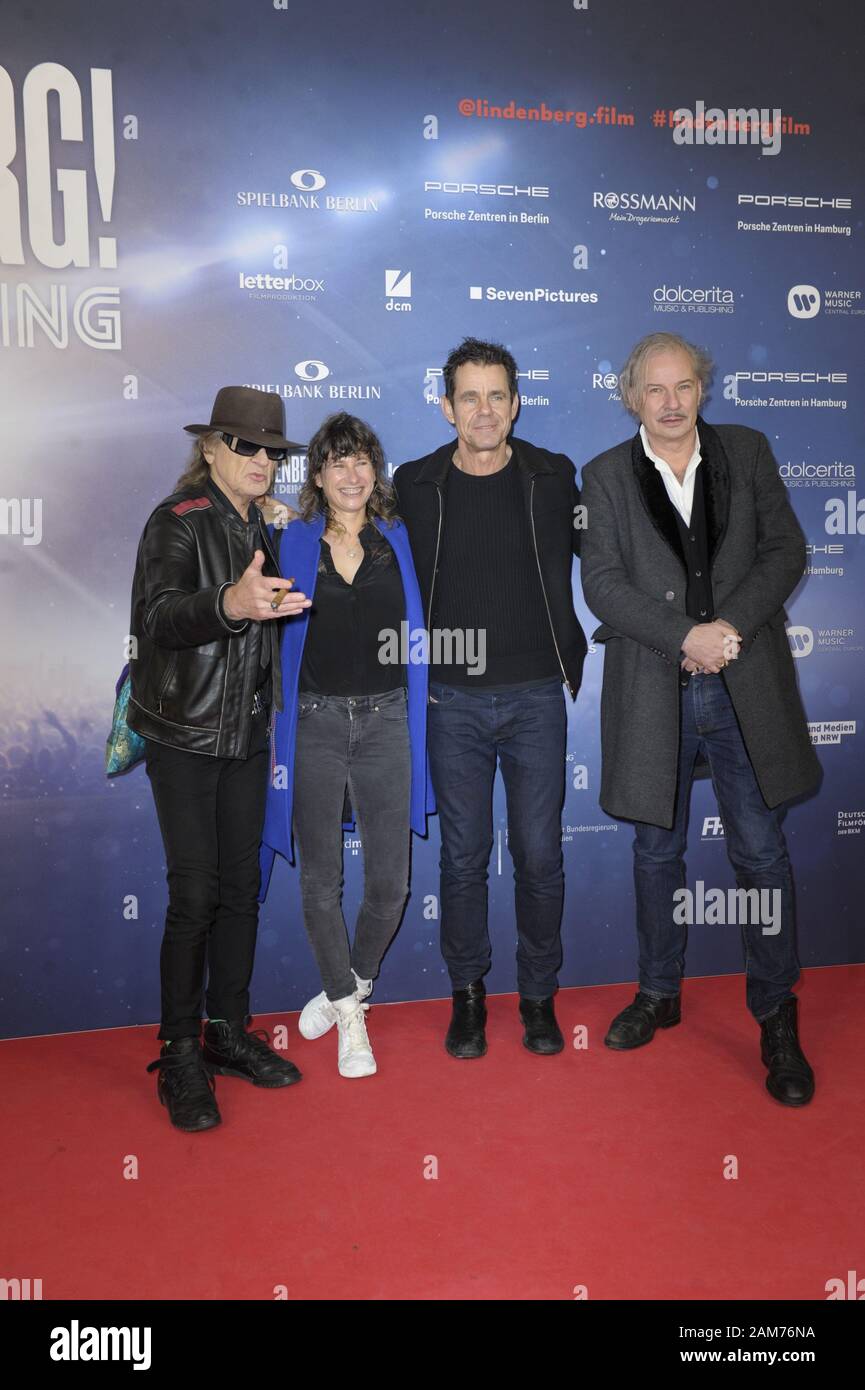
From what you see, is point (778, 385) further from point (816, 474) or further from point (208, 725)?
point (208, 725)

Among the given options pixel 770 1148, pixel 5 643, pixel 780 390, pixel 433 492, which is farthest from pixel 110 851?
pixel 780 390

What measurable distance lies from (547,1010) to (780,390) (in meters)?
2.42

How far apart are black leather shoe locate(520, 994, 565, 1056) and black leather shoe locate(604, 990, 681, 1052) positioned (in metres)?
0.17

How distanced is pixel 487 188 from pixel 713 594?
1692 mm

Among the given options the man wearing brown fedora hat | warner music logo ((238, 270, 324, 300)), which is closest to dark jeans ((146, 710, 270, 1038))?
the man wearing brown fedora hat

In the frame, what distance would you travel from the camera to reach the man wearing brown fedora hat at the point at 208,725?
2670 millimetres

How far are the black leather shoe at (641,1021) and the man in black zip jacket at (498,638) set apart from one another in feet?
0.69

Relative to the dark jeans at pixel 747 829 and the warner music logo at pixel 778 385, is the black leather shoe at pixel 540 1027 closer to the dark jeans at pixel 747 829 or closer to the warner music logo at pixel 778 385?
the dark jeans at pixel 747 829

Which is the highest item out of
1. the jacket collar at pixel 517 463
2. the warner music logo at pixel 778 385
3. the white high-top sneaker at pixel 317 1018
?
the warner music logo at pixel 778 385

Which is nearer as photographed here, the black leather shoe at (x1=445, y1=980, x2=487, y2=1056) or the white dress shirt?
the white dress shirt

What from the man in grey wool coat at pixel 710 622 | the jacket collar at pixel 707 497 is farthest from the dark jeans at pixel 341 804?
the jacket collar at pixel 707 497

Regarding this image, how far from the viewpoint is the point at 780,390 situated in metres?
3.65

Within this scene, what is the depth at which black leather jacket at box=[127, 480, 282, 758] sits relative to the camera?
2.63 meters

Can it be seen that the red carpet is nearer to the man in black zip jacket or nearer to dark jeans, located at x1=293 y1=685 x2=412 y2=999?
the man in black zip jacket
